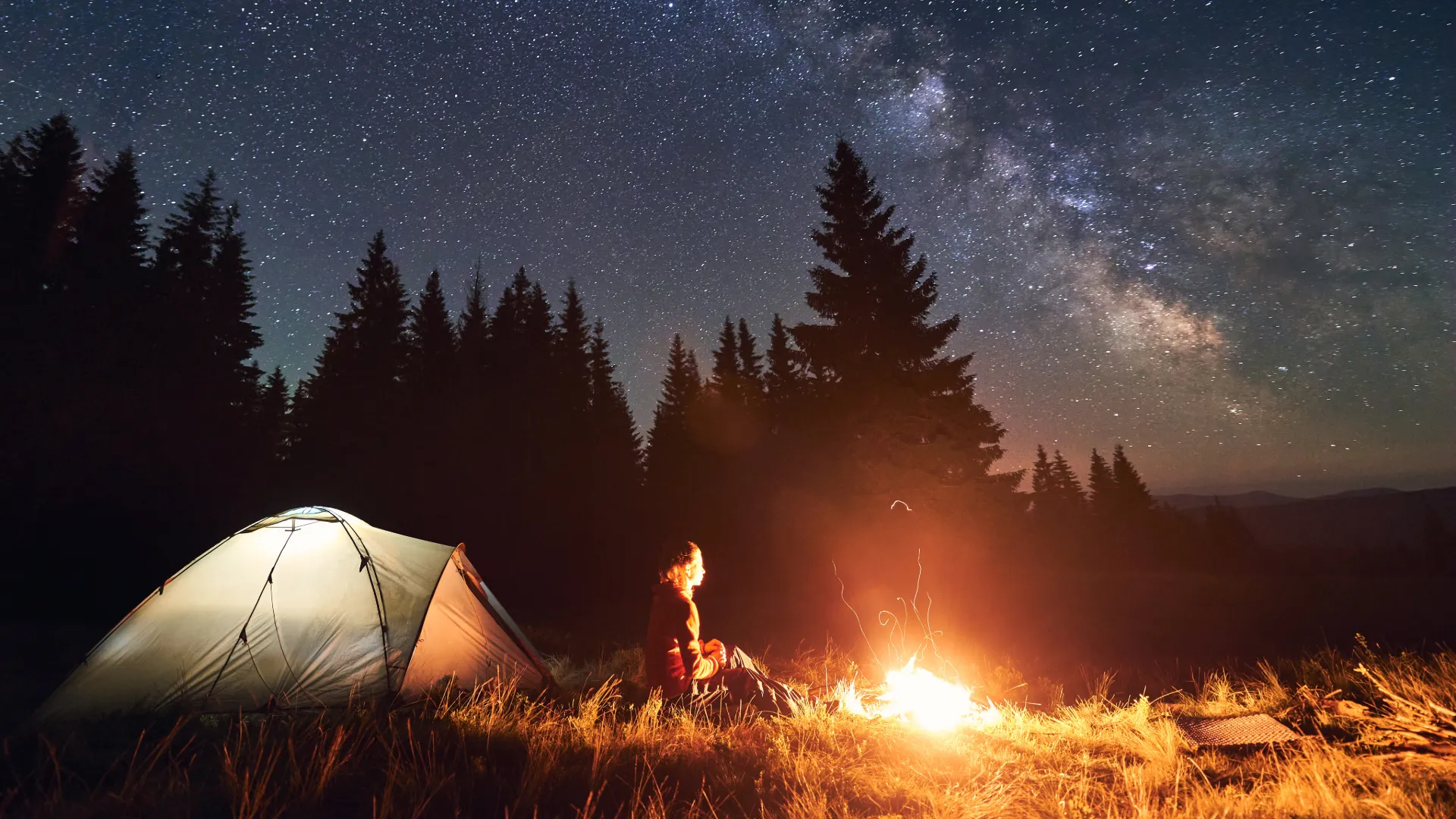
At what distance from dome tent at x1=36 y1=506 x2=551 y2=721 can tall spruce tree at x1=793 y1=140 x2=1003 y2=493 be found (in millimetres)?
12845

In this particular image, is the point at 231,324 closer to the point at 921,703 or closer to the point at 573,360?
the point at 573,360

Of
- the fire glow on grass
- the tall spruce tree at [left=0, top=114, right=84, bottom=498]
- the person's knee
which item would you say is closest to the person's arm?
the person's knee

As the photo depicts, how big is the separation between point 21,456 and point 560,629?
12.5 meters

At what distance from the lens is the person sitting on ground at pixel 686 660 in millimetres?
5277

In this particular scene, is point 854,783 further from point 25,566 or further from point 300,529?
point 25,566

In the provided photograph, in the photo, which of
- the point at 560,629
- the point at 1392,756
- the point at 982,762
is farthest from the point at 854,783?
the point at 560,629

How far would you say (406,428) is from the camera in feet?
69.6

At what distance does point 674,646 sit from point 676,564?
2.31 ft

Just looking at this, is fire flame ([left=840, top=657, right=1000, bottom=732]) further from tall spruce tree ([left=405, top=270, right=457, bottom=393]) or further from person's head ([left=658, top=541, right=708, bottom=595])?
tall spruce tree ([left=405, top=270, right=457, bottom=393])

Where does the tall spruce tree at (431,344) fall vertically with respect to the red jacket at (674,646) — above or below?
above

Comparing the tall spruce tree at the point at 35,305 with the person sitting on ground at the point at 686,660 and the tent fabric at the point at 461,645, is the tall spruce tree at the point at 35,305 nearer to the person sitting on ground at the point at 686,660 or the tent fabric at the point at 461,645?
the tent fabric at the point at 461,645

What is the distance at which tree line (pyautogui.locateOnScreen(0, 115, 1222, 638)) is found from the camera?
47.5 feet

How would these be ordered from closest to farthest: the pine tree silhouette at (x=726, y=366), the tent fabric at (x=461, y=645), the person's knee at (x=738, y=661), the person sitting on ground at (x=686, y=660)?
the person sitting on ground at (x=686, y=660), the person's knee at (x=738, y=661), the tent fabric at (x=461, y=645), the pine tree silhouette at (x=726, y=366)

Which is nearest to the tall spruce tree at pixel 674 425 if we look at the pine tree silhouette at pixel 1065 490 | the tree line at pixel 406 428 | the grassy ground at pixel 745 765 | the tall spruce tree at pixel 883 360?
the tree line at pixel 406 428
